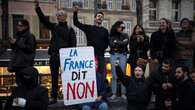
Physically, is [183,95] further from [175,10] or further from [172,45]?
[175,10]

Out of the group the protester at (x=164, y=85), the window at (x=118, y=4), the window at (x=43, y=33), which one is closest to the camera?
the protester at (x=164, y=85)

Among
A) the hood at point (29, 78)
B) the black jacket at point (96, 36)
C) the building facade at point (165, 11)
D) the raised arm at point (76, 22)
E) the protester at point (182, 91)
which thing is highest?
the building facade at point (165, 11)

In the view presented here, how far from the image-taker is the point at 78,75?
30.3 ft

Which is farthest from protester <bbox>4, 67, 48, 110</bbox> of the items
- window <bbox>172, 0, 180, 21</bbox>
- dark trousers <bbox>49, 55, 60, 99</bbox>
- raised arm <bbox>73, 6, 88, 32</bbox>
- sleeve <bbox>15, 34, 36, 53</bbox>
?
window <bbox>172, 0, 180, 21</bbox>

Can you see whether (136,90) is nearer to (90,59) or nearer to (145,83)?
(145,83)

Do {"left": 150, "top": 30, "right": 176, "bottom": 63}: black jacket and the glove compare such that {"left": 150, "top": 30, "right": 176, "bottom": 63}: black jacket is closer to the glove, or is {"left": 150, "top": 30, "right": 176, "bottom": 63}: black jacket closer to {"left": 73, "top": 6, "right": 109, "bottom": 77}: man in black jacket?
{"left": 73, "top": 6, "right": 109, "bottom": 77}: man in black jacket

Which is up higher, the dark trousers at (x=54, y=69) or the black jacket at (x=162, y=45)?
the black jacket at (x=162, y=45)

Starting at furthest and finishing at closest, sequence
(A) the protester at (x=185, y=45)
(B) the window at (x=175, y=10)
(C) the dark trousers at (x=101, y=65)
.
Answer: (B) the window at (x=175, y=10) → (A) the protester at (x=185, y=45) → (C) the dark trousers at (x=101, y=65)

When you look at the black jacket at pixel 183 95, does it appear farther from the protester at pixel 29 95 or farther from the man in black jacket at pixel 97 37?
the protester at pixel 29 95

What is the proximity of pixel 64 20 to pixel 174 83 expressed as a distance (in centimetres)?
230

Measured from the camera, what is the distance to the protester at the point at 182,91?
924 cm

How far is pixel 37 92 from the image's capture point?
6.71 m

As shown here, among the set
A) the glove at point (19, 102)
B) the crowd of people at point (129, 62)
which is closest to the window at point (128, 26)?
the crowd of people at point (129, 62)

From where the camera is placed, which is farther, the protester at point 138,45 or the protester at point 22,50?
the protester at point 138,45
